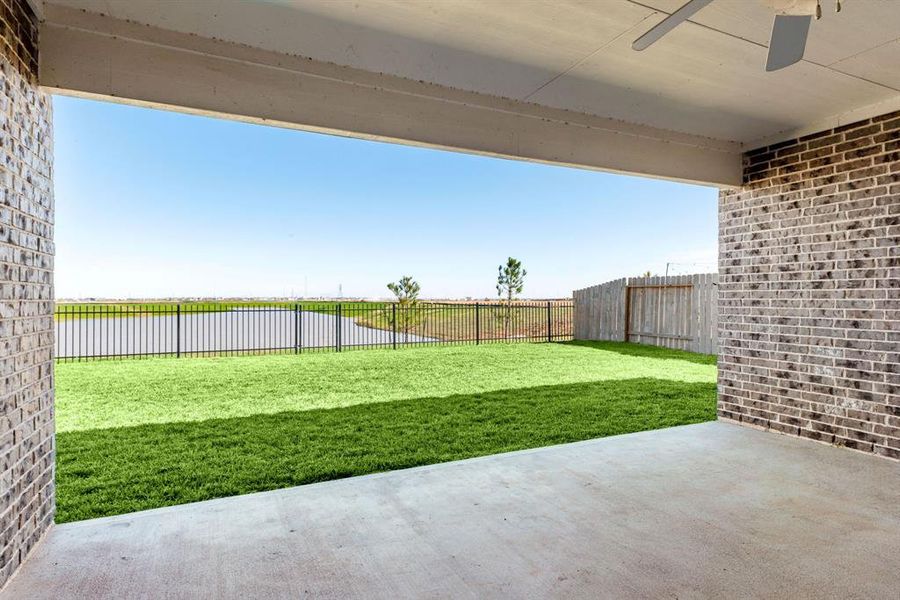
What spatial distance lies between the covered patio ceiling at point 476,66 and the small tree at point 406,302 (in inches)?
336

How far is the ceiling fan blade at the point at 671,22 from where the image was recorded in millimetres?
1886

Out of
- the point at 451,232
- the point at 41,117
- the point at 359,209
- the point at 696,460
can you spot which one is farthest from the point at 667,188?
the point at 41,117

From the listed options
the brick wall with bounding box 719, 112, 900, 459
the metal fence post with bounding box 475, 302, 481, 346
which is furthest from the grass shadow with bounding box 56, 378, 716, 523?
the metal fence post with bounding box 475, 302, 481, 346

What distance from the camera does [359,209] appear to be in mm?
18641

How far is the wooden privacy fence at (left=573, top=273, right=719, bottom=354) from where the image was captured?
9.84m

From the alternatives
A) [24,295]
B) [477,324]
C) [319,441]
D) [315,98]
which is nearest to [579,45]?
[315,98]

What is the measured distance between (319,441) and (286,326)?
737 centimetres

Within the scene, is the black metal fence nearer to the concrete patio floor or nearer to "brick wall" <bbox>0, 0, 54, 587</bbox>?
"brick wall" <bbox>0, 0, 54, 587</bbox>

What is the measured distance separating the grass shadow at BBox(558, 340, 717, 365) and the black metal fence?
1.77 metres

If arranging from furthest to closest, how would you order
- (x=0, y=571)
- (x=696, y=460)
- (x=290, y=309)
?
(x=290, y=309) < (x=696, y=460) < (x=0, y=571)

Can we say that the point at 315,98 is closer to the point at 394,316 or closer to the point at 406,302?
the point at 394,316

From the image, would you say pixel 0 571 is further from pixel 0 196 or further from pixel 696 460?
pixel 696 460

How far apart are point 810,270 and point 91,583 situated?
4822mm

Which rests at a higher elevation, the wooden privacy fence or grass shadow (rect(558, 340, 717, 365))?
the wooden privacy fence
